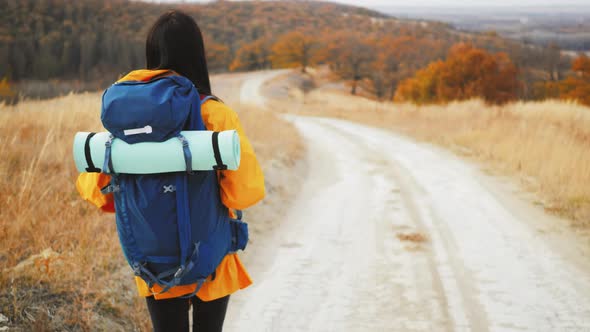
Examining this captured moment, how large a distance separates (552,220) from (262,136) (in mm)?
6691

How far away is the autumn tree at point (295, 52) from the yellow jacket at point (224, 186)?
6309cm

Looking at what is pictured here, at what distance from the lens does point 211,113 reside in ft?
6.07

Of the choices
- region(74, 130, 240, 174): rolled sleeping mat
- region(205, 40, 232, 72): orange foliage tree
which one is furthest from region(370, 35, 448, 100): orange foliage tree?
region(74, 130, 240, 174): rolled sleeping mat

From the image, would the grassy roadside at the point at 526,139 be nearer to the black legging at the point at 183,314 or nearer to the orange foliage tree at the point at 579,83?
the black legging at the point at 183,314

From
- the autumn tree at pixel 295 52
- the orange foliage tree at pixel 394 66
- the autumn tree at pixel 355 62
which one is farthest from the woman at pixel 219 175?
the autumn tree at pixel 295 52

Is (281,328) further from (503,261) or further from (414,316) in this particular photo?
(503,261)

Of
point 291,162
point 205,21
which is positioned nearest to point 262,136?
point 291,162

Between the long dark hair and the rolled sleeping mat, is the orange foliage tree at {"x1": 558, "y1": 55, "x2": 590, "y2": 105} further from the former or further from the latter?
the rolled sleeping mat

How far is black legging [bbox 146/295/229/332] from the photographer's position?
75.3 inches

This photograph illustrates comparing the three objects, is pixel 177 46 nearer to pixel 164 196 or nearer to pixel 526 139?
pixel 164 196

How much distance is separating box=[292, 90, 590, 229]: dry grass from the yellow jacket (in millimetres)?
5433

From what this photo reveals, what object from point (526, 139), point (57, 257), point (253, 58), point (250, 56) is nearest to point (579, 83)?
point (253, 58)

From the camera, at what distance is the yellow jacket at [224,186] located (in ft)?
5.90

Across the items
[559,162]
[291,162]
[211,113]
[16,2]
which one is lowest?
[291,162]
